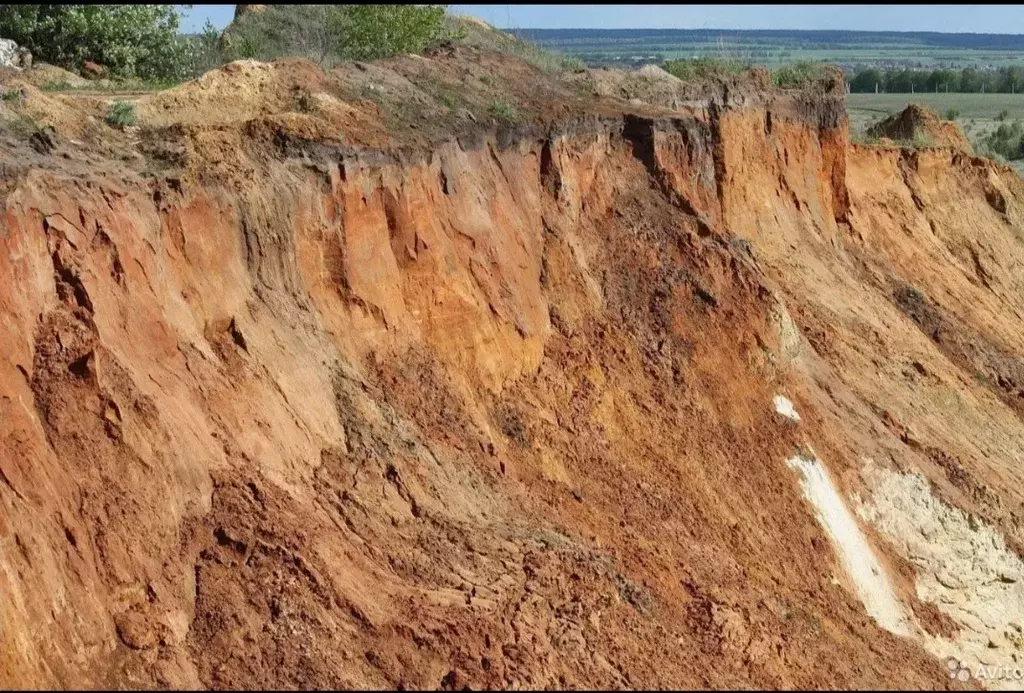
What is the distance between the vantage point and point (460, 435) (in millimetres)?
14477

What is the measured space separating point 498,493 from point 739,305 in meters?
6.12

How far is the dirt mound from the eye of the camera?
32.9m

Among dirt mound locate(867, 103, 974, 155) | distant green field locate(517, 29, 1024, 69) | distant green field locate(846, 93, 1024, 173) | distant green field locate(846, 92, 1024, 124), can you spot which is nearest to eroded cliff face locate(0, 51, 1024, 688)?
dirt mound locate(867, 103, 974, 155)

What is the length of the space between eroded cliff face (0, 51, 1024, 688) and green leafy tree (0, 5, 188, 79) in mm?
9872

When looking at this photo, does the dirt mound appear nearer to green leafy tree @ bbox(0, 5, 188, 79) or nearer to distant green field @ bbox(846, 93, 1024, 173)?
distant green field @ bbox(846, 93, 1024, 173)

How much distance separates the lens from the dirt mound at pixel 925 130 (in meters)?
32.9

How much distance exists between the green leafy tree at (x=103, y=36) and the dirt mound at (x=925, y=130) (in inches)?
745

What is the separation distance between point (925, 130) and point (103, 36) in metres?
21.1

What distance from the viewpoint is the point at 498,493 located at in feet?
46.4

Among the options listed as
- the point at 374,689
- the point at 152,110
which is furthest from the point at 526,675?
the point at 152,110

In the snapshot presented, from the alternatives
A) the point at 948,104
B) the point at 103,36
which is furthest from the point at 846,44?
the point at 103,36

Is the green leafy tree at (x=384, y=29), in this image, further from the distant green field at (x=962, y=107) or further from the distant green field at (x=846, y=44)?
the distant green field at (x=846, y=44)

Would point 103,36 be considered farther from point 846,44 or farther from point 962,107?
point 846,44

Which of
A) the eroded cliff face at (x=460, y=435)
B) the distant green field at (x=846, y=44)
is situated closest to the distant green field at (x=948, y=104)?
the eroded cliff face at (x=460, y=435)
